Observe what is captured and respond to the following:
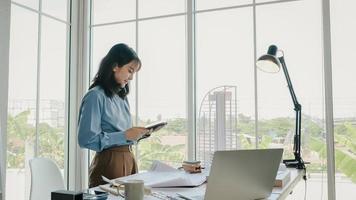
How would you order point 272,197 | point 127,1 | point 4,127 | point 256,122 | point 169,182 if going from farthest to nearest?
point 127,1, point 256,122, point 4,127, point 169,182, point 272,197

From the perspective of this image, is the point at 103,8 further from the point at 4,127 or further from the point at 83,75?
the point at 4,127

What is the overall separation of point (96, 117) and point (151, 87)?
1.73 meters

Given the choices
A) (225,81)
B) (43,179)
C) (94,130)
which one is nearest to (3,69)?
(43,179)

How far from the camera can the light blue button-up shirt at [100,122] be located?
5.85 ft

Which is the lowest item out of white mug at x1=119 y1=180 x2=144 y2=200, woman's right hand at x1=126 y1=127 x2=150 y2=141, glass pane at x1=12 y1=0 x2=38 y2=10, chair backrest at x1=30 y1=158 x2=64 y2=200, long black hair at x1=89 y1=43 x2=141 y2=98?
chair backrest at x1=30 y1=158 x2=64 y2=200

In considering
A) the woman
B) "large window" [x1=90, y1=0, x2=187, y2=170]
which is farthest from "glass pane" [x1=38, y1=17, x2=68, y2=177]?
the woman

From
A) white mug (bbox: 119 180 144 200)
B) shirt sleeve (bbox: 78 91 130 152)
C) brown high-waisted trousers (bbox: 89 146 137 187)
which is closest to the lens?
white mug (bbox: 119 180 144 200)

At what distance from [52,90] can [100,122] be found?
1.83 metres

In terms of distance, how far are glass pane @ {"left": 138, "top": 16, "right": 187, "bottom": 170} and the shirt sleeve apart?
1561 mm

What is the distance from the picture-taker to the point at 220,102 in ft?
10.8

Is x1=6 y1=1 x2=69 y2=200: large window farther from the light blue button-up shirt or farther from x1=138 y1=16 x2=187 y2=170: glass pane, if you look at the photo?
the light blue button-up shirt

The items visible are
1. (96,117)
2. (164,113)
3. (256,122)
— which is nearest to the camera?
(96,117)

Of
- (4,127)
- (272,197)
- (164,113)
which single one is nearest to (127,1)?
(164,113)

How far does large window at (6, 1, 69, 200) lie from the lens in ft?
9.96
